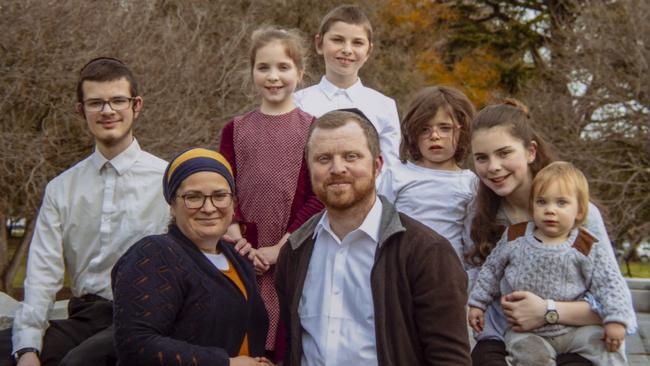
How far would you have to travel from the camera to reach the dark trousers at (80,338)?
332 centimetres

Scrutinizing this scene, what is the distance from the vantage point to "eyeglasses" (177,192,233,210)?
10.1ft

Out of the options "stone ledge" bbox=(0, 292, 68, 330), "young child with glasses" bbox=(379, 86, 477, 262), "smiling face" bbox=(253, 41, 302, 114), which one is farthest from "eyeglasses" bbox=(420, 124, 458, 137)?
"stone ledge" bbox=(0, 292, 68, 330)

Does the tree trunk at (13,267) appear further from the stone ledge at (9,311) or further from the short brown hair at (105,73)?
the short brown hair at (105,73)

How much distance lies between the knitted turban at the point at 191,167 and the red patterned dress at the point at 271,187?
592 millimetres

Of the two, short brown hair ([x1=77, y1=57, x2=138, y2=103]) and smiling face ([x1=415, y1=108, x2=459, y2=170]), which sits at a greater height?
short brown hair ([x1=77, y1=57, x2=138, y2=103])

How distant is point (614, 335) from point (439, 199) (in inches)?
41.0

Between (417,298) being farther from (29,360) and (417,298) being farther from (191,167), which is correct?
(29,360)

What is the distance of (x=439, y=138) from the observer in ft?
13.1

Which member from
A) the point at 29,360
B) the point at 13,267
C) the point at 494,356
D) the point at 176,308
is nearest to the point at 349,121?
the point at 176,308

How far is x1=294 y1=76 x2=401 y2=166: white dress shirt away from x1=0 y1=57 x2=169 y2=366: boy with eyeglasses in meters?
1.03

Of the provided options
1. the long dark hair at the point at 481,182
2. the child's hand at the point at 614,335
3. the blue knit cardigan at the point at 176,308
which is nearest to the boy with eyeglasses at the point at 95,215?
the blue knit cardigan at the point at 176,308

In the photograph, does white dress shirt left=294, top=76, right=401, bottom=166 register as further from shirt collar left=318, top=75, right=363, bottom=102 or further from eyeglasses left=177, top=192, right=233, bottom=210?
eyeglasses left=177, top=192, right=233, bottom=210

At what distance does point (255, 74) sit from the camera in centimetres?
398

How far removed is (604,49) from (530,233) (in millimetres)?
11634
